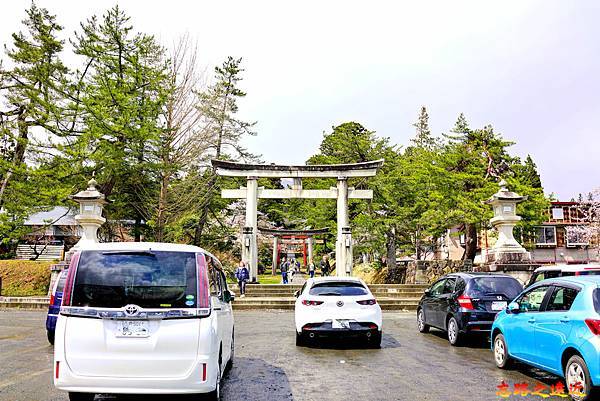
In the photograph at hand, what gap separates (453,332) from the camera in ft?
35.5

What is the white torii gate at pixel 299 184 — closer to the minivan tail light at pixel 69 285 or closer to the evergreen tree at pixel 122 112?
the evergreen tree at pixel 122 112

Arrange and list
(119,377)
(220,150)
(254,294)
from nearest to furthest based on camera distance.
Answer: (119,377), (254,294), (220,150)

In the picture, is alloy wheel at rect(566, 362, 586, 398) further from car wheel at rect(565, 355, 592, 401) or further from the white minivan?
the white minivan

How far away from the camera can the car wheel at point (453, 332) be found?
10592mm

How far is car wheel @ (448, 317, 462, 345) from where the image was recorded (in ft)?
34.8

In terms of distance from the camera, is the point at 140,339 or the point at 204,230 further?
the point at 204,230

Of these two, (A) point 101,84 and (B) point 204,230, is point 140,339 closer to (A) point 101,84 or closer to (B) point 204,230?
(A) point 101,84

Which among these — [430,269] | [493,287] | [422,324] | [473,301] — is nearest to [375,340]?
[473,301]

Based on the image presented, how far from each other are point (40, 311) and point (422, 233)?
21549 millimetres

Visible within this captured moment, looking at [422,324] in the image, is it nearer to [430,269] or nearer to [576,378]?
[576,378]

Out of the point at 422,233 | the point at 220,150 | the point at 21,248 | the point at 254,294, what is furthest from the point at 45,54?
the point at 422,233

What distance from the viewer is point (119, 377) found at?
5.20 metres

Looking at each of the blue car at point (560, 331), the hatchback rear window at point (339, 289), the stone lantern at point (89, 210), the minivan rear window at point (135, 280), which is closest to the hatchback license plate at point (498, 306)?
the blue car at point (560, 331)

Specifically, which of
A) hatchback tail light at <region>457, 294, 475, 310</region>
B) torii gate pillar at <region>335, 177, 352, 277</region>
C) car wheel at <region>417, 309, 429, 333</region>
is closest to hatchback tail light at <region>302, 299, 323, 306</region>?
hatchback tail light at <region>457, 294, 475, 310</region>
